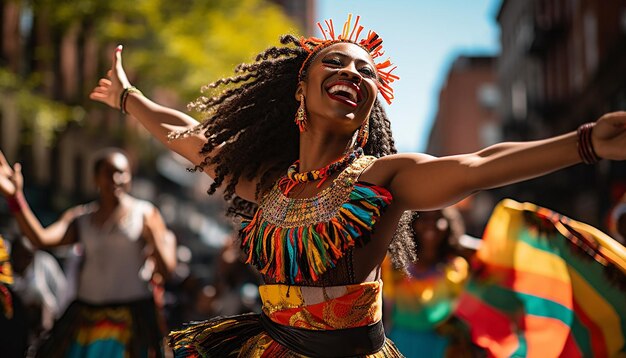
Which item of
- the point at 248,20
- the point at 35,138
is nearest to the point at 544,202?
the point at 248,20

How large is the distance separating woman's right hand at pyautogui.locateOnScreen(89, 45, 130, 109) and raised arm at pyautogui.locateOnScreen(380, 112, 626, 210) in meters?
1.60

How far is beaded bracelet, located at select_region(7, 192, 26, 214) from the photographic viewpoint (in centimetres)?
497

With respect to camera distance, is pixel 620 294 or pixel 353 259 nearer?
pixel 353 259

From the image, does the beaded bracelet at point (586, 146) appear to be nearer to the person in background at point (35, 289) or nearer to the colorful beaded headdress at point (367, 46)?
the colorful beaded headdress at point (367, 46)

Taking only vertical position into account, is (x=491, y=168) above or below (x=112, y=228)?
above

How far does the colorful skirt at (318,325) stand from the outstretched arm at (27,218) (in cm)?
211

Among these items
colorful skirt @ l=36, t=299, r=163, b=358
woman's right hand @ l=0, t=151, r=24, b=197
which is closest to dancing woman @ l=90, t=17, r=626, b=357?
woman's right hand @ l=0, t=151, r=24, b=197

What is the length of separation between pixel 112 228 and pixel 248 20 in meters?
20.0

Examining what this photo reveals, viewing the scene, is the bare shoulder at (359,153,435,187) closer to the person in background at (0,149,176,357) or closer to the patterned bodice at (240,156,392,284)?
the patterned bodice at (240,156,392,284)

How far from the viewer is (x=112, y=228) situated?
5.85m

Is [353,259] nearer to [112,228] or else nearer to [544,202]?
[112,228]

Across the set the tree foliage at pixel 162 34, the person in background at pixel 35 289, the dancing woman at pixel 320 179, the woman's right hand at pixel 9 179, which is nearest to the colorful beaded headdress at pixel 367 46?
the dancing woman at pixel 320 179

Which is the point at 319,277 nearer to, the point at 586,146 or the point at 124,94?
the point at 586,146

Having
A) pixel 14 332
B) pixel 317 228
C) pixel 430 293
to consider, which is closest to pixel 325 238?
pixel 317 228
